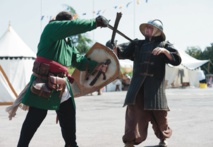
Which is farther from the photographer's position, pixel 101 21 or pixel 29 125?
pixel 29 125

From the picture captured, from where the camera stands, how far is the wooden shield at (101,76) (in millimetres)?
4570

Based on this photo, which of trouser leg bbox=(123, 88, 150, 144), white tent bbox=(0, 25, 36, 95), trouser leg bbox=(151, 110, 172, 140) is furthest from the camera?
white tent bbox=(0, 25, 36, 95)

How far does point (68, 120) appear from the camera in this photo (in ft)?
13.7

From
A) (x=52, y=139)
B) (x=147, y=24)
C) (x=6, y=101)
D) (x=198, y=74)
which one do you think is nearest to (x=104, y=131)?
(x=52, y=139)

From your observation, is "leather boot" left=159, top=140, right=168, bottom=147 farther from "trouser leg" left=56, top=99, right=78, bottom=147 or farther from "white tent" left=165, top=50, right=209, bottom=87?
"white tent" left=165, top=50, right=209, bottom=87

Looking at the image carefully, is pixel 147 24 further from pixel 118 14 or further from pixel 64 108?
pixel 64 108

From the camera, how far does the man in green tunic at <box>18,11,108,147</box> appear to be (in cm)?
385

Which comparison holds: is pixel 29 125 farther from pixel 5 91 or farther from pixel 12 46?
pixel 12 46

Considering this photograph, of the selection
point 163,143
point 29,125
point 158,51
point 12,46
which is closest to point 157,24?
point 158,51

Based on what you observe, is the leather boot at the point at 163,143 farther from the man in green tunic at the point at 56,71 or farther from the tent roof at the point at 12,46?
the tent roof at the point at 12,46

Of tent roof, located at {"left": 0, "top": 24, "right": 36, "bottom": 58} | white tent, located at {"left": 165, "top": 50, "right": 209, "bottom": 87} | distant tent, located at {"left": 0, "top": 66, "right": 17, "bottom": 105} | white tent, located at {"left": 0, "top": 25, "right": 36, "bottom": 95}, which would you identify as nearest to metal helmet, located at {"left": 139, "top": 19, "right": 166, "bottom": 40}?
distant tent, located at {"left": 0, "top": 66, "right": 17, "bottom": 105}

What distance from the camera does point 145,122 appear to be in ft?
16.5

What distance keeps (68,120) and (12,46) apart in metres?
12.7

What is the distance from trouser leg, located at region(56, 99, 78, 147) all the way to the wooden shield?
44 cm
